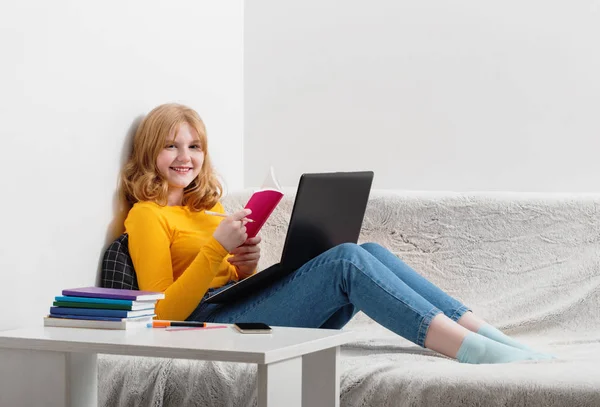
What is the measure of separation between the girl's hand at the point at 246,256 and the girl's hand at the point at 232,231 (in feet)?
0.62

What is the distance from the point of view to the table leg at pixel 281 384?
4.26ft

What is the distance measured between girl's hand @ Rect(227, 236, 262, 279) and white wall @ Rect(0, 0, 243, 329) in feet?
1.04

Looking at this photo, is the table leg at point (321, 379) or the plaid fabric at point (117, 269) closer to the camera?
the table leg at point (321, 379)

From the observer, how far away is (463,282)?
241 centimetres

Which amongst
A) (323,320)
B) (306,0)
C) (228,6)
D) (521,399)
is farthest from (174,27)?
(521,399)

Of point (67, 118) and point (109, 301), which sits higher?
point (67, 118)

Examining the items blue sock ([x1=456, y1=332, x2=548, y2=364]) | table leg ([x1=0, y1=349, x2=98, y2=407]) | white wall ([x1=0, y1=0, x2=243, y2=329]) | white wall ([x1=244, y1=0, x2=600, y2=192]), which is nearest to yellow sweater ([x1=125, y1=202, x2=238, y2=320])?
white wall ([x1=0, y1=0, x2=243, y2=329])

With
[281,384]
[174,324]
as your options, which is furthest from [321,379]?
[174,324]

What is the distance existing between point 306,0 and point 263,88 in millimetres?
337

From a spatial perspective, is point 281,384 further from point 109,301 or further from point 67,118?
point 67,118

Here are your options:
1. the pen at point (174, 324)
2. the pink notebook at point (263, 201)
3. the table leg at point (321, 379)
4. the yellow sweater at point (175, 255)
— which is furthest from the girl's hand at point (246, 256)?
the table leg at point (321, 379)

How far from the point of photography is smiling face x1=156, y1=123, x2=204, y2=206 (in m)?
2.23

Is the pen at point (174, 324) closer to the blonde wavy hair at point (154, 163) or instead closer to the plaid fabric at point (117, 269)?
the plaid fabric at point (117, 269)

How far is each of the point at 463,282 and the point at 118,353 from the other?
4.18 feet
